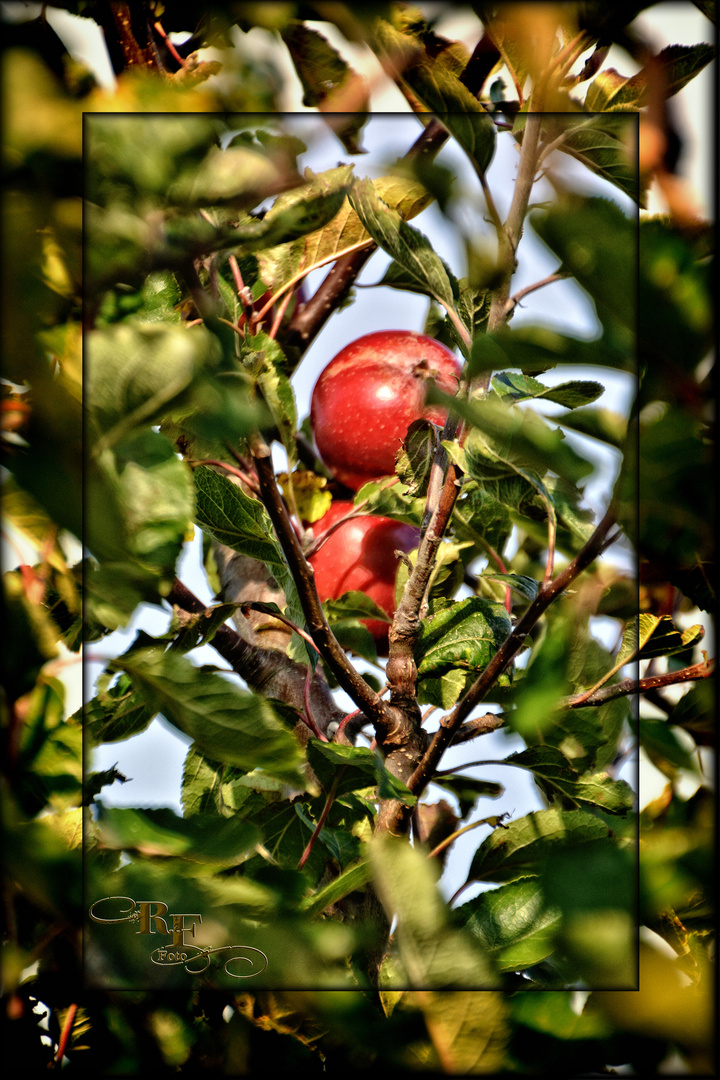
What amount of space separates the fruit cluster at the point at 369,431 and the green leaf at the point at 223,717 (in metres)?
0.30

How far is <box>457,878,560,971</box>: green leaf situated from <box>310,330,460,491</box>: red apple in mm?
287

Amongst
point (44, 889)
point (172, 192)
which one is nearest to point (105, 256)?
point (172, 192)

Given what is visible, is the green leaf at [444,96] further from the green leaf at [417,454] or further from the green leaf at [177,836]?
the green leaf at [177,836]

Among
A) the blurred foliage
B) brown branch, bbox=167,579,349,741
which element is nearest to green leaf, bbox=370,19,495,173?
the blurred foliage

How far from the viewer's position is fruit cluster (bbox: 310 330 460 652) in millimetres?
571

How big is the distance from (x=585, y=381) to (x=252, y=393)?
7.1 inches

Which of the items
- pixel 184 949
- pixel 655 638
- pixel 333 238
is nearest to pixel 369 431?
pixel 333 238

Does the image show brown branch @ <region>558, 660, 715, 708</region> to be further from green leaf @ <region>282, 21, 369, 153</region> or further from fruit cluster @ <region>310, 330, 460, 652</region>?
green leaf @ <region>282, 21, 369, 153</region>

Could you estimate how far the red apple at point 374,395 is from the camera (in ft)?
1.87

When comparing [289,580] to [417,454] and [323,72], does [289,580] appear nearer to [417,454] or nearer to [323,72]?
[417,454]

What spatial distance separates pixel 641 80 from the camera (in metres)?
0.42

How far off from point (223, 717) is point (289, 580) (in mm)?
169

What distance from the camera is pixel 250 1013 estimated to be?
363 millimetres

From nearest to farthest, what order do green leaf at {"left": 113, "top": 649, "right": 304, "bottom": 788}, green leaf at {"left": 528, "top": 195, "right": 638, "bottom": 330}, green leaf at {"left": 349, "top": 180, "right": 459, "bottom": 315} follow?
green leaf at {"left": 528, "top": 195, "right": 638, "bottom": 330}, green leaf at {"left": 113, "top": 649, "right": 304, "bottom": 788}, green leaf at {"left": 349, "top": 180, "right": 459, "bottom": 315}
